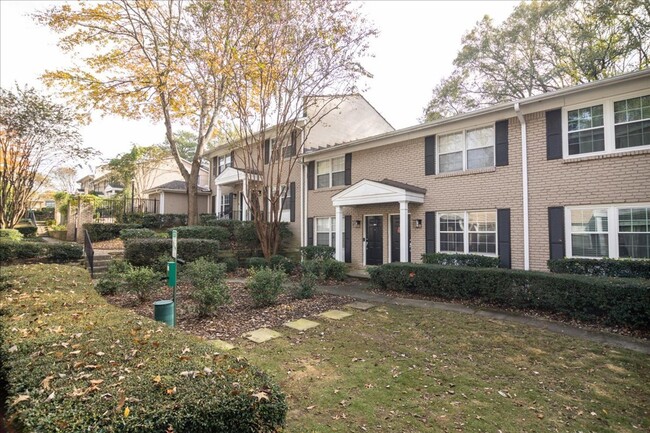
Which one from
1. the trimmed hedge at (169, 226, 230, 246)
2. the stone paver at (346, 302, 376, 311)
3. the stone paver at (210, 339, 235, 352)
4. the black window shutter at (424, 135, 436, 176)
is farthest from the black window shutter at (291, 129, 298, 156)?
the stone paver at (210, 339, 235, 352)

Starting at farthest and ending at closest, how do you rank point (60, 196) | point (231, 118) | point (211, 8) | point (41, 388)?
1. point (60, 196)
2. point (231, 118)
3. point (211, 8)
4. point (41, 388)

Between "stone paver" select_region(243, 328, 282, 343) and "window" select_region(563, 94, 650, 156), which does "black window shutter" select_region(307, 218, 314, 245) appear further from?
"window" select_region(563, 94, 650, 156)

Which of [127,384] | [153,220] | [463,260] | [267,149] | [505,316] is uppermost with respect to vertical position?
[267,149]

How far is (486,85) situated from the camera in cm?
1942

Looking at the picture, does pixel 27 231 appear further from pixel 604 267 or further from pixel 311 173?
pixel 604 267

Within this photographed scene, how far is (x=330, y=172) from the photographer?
14641 mm

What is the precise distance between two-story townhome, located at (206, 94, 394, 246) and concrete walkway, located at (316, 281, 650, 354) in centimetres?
587

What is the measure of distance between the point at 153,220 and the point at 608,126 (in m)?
20.7

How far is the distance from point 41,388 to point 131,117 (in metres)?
17.5

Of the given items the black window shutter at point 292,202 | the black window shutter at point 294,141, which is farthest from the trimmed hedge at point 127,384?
the black window shutter at point 294,141

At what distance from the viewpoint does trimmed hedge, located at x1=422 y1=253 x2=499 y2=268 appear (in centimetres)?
939

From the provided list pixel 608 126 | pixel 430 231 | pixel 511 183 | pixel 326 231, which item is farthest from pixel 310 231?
pixel 608 126

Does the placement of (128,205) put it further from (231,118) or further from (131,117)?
(231,118)

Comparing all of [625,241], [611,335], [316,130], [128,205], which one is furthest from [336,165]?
[128,205]
